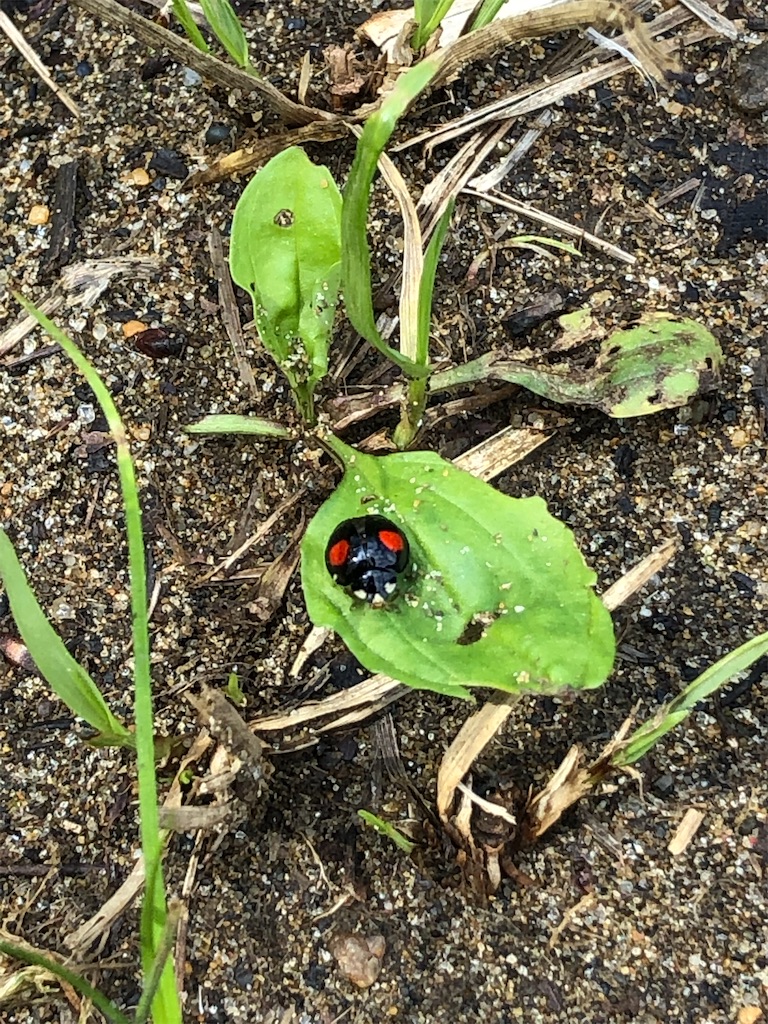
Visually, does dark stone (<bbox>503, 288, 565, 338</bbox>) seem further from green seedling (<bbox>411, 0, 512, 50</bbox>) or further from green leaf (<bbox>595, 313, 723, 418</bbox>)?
green seedling (<bbox>411, 0, 512, 50</bbox>)

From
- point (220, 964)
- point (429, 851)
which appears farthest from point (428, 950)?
point (220, 964)

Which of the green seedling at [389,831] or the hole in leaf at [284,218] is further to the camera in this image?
the hole in leaf at [284,218]

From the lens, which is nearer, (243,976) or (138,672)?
(138,672)

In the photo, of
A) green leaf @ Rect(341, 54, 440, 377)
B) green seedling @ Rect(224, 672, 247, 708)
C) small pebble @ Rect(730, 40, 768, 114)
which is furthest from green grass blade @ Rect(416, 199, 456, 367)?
small pebble @ Rect(730, 40, 768, 114)

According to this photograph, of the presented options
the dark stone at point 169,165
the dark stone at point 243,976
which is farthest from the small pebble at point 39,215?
the dark stone at point 243,976

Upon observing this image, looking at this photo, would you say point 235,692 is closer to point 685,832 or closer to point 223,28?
point 685,832

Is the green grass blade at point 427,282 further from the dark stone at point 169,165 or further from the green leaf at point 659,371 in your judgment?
the dark stone at point 169,165

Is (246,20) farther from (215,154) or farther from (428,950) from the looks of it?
(428,950)

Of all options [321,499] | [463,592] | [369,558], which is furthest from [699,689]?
[321,499]
